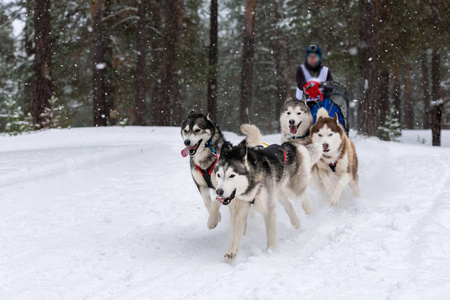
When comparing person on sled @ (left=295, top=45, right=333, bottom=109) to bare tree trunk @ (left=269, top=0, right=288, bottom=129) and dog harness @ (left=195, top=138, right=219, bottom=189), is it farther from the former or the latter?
bare tree trunk @ (left=269, top=0, right=288, bottom=129)

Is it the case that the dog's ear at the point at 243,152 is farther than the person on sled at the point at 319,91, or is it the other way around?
the person on sled at the point at 319,91

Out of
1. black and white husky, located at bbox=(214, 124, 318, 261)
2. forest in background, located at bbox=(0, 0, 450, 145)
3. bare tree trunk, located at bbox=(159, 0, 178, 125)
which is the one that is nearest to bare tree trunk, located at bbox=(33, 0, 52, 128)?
forest in background, located at bbox=(0, 0, 450, 145)

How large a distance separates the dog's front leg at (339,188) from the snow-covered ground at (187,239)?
0.17 m

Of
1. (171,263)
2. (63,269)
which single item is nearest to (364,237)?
(171,263)

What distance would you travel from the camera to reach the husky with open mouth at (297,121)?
5.93m

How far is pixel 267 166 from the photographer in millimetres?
4398

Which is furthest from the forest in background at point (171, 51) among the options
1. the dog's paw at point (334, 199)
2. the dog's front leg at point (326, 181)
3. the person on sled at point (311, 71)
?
the dog's paw at point (334, 199)

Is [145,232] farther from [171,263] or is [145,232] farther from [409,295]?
[409,295]

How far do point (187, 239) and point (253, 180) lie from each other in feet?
4.38

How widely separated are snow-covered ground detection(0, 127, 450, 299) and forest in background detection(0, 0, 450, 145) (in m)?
6.09

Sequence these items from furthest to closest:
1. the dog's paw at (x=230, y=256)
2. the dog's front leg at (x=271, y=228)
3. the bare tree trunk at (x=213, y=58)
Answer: the bare tree trunk at (x=213, y=58), the dog's front leg at (x=271, y=228), the dog's paw at (x=230, y=256)

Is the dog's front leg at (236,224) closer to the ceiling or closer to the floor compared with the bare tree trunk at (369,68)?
closer to the floor

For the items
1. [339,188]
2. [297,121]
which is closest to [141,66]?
[297,121]

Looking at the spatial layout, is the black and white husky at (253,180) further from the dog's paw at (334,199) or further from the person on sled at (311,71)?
the person on sled at (311,71)
